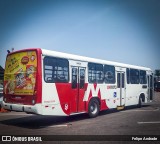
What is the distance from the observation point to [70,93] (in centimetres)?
1102

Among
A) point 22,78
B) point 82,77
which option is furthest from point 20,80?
point 82,77

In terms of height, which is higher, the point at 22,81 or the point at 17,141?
the point at 22,81

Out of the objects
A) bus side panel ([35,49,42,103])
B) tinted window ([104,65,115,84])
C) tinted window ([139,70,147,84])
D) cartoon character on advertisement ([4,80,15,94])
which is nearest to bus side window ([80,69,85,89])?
tinted window ([104,65,115,84])

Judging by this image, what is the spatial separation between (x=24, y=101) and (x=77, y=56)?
3572mm

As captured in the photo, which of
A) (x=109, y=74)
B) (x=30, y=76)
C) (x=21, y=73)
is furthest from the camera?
(x=109, y=74)

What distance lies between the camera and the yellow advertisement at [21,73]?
970cm

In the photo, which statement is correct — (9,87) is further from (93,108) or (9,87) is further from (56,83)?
(93,108)

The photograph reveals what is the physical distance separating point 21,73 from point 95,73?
4295mm

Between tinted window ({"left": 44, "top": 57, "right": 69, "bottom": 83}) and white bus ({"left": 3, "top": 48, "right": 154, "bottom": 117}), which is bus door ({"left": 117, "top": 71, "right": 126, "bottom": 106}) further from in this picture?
tinted window ({"left": 44, "top": 57, "right": 69, "bottom": 83})

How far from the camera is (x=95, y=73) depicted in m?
12.8

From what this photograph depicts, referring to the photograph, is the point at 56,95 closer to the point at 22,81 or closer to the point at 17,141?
the point at 22,81

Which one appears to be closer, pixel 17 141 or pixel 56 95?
pixel 17 141

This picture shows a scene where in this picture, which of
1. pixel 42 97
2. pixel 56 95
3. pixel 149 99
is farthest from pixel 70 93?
pixel 149 99

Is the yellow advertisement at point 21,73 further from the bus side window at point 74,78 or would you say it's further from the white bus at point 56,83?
the bus side window at point 74,78
